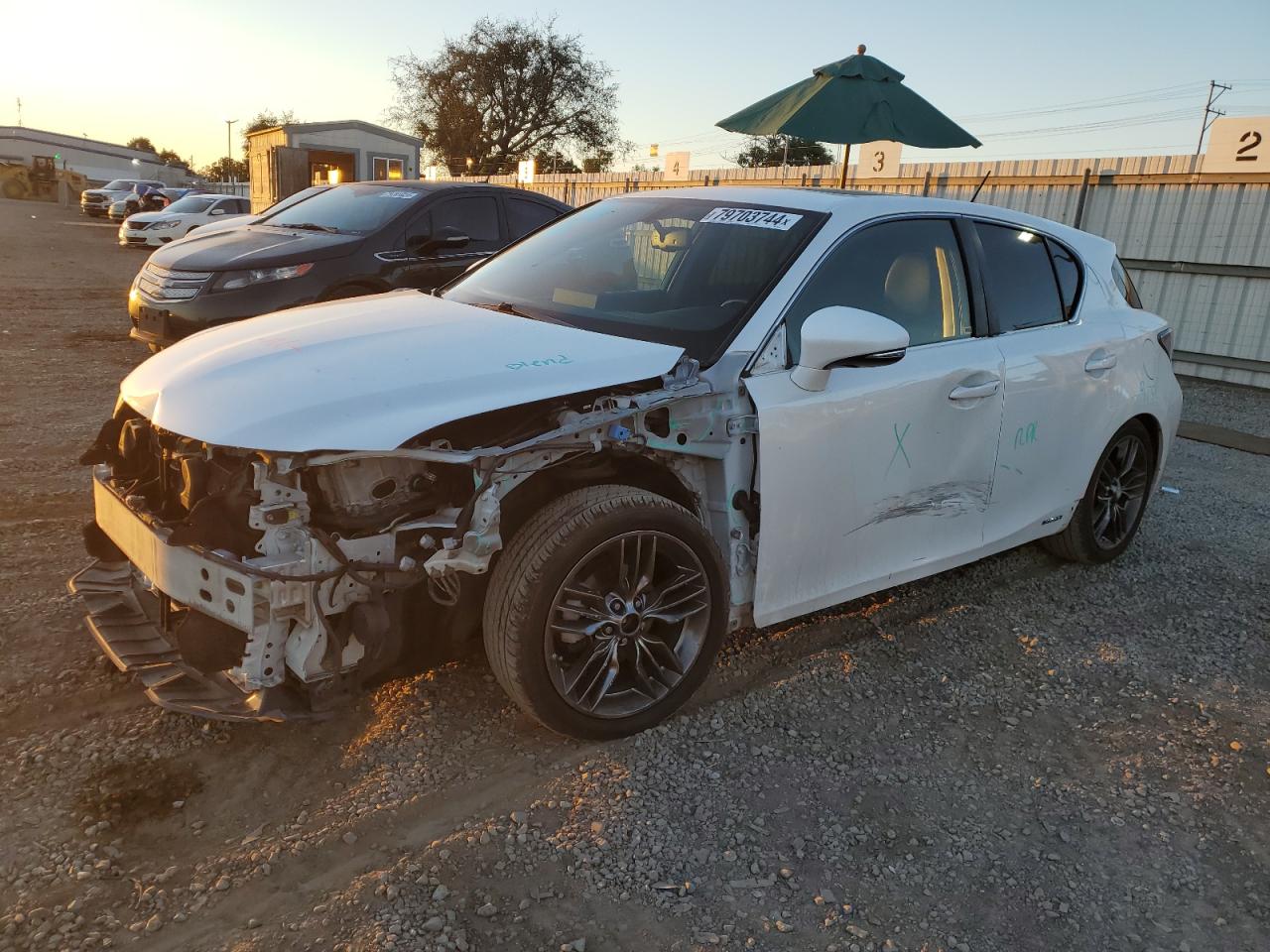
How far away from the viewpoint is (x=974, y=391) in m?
3.69

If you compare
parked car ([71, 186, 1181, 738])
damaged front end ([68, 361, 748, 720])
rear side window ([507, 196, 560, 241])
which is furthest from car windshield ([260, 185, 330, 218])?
damaged front end ([68, 361, 748, 720])

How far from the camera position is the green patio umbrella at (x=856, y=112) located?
7613 mm

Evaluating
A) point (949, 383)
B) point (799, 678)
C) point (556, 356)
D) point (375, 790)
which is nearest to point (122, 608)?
point (375, 790)

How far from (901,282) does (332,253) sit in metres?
5.30

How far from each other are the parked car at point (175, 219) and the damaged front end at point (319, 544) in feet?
69.3

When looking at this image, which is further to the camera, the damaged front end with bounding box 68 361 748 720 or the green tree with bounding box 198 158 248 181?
the green tree with bounding box 198 158 248 181

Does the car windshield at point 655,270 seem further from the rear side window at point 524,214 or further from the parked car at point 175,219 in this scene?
the parked car at point 175,219

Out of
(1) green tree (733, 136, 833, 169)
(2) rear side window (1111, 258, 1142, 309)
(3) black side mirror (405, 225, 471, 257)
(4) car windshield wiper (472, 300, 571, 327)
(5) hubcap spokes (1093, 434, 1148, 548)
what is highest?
(1) green tree (733, 136, 833, 169)

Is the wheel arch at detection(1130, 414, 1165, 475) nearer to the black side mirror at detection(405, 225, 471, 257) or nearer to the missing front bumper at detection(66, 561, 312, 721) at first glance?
the missing front bumper at detection(66, 561, 312, 721)

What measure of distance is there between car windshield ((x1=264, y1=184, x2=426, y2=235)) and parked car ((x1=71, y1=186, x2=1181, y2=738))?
13.9ft

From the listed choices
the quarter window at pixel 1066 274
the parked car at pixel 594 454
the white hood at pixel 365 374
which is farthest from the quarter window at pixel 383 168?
the white hood at pixel 365 374

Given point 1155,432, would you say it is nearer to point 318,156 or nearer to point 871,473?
point 871,473

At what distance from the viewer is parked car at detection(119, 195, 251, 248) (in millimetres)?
22578

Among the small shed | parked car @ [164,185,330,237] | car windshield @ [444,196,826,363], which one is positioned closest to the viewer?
car windshield @ [444,196,826,363]
